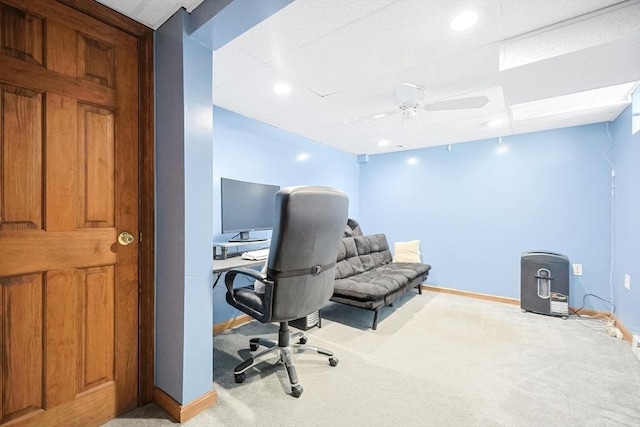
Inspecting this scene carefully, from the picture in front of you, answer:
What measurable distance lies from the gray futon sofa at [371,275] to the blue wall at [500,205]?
604 millimetres

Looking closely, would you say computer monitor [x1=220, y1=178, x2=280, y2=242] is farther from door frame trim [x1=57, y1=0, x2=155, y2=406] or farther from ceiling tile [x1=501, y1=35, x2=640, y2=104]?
ceiling tile [x1=501, y1=35, x2=640, y2=104]

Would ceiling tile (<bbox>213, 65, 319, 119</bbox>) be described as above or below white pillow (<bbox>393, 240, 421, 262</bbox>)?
above

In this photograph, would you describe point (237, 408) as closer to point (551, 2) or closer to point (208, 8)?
point (208, 8)

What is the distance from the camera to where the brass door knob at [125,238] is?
62.0 inches

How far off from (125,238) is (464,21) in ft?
7.67

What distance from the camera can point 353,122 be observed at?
337 centimetres

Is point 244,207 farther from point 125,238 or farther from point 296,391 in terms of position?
point 296,391

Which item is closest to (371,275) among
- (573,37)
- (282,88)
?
(282,88)

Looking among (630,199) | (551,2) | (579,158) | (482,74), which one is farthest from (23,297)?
(579,158)

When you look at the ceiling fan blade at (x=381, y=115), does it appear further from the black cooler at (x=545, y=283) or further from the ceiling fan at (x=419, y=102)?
the black cooler at (x=545, y=283)

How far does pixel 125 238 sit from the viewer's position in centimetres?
159

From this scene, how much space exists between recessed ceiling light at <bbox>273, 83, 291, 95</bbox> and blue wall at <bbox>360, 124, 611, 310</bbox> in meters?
2.86

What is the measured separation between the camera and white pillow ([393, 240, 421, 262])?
439cm

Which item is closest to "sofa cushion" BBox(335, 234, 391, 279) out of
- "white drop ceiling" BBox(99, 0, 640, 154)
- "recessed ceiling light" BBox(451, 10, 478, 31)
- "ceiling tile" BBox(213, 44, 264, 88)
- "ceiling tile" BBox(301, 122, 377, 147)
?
"ceiling tile" BBox(301, 122, 377, 147)
